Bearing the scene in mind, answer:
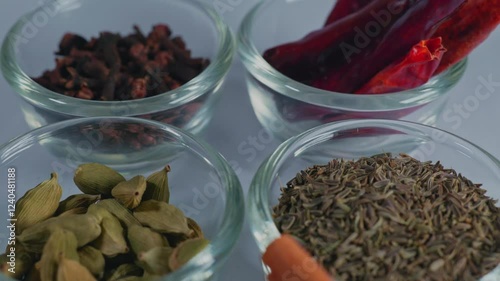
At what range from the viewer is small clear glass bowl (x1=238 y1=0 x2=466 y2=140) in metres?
1.05

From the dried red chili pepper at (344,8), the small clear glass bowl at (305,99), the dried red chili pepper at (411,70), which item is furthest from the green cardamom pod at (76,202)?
the dried red chili pepper at (344,8)

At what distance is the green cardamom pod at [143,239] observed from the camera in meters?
0.82

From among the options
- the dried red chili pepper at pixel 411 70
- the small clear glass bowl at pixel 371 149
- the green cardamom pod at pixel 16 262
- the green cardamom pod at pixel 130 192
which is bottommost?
the green cardamom pod at pixel 16 262

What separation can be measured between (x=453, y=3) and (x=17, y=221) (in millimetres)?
708

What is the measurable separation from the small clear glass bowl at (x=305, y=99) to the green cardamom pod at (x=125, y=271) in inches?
15.4

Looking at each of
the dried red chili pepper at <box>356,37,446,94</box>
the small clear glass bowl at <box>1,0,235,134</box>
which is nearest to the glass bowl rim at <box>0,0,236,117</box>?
the small clear glass bowl at <box>1,0,235,134</box>

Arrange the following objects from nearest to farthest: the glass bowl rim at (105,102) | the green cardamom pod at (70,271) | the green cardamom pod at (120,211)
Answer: the green cardamom pod at (70,271) → the green cardamom pod at (120,211) → the glass bowl rim at (105,102)

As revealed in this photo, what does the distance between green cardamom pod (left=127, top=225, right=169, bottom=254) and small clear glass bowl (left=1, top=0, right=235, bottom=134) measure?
255mm

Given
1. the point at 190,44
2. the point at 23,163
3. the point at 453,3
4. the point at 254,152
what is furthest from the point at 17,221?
the point at 453,3

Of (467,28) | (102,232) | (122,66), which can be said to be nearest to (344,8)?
(467,28)

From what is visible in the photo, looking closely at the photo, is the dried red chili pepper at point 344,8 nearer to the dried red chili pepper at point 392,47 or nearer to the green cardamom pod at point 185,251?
the dried red chili pepper at point 392,47

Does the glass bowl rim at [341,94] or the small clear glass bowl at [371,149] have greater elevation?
the glass bowl rim at [341,94]

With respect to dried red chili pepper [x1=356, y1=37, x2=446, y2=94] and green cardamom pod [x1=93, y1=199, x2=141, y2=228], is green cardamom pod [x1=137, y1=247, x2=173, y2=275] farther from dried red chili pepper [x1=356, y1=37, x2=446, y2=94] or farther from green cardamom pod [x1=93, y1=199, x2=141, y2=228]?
dried red chili pepper [x1=356, y1=37, x2=446, y2=94]

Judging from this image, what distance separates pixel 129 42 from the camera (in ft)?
4.09
